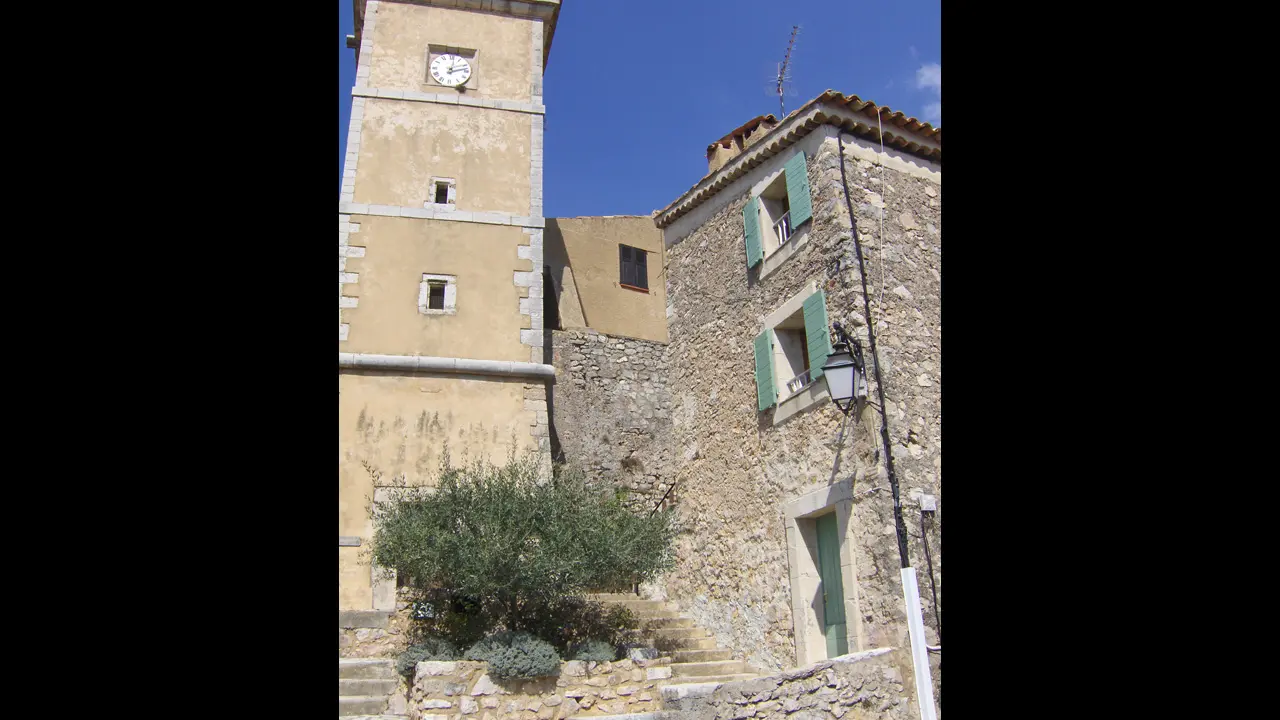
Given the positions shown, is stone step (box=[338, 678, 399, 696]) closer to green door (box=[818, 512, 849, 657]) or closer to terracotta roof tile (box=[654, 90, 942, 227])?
green door (box=[818, 512, 849, 657])

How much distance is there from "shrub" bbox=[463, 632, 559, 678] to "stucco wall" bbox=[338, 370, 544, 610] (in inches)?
111

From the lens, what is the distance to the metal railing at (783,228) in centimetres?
1167

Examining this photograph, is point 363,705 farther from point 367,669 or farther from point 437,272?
point 437,272

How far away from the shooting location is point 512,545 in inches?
348

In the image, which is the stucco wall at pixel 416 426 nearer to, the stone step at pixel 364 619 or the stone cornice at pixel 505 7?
the stone step at pixel 364 619

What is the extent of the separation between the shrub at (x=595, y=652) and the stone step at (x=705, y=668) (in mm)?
1128

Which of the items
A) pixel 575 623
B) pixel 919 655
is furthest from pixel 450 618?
pixel 919 655

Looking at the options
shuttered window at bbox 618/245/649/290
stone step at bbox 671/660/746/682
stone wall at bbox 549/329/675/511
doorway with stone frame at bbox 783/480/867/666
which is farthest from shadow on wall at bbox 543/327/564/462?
stone step at bbox 671/660/746/682

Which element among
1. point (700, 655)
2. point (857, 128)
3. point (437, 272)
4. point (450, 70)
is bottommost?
point (700, 655)

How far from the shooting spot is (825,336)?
Result: 1020cm

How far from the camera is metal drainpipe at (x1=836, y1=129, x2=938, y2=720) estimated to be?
690 centimetres

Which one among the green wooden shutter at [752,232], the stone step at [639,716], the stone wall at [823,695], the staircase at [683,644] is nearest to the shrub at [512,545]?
the staircase at [683,644]

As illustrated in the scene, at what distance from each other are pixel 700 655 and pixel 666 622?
2.48 ft
